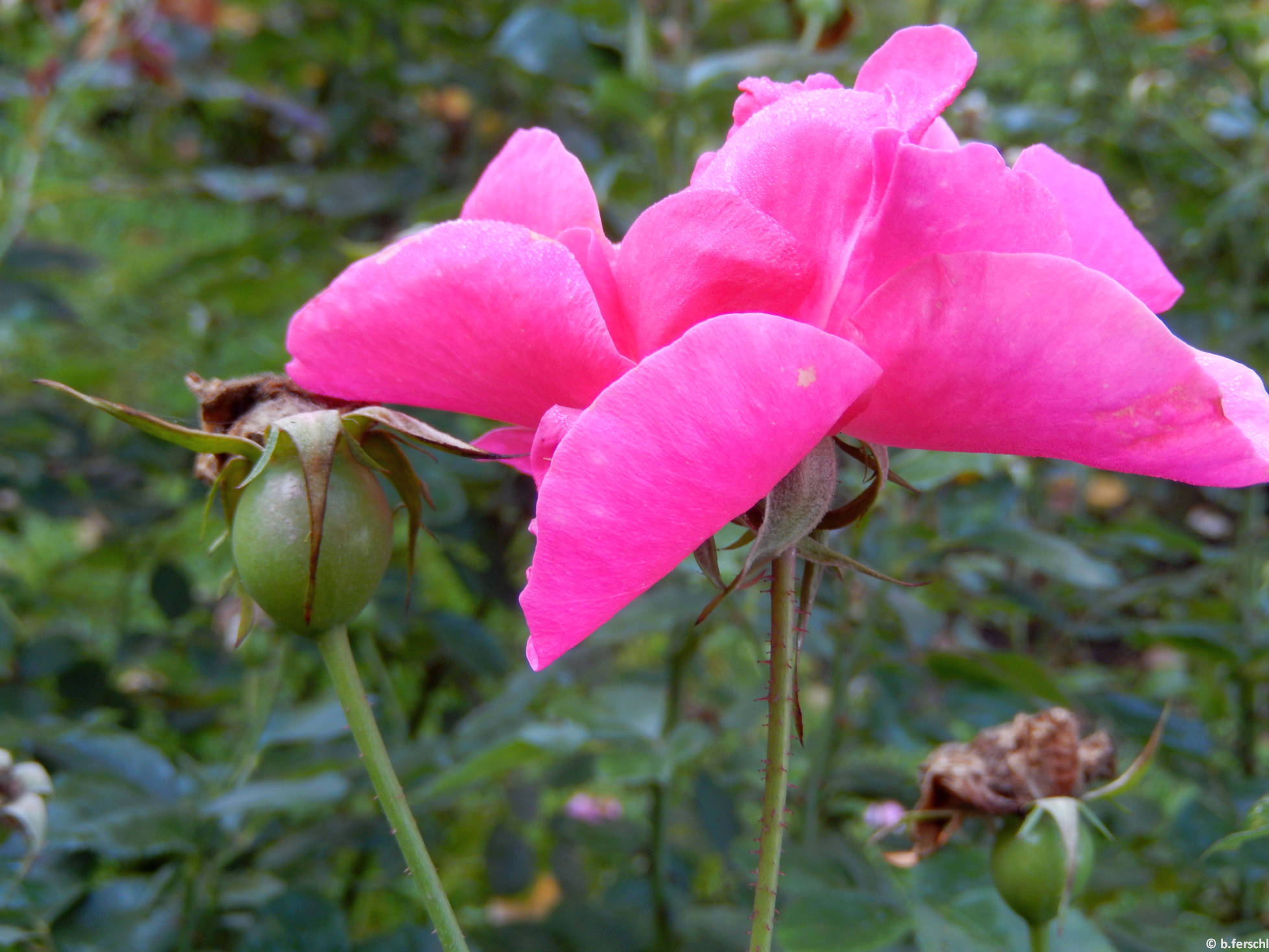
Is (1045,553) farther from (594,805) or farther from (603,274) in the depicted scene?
(594,805)

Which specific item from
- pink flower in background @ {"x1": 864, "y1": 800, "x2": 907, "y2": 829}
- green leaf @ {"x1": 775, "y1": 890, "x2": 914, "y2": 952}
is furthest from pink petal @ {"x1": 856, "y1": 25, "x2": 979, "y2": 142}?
pink flower in background @ {"x1": 864, "y1": 800, "x2": 907, "y2": 829}

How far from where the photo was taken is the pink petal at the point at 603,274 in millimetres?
356

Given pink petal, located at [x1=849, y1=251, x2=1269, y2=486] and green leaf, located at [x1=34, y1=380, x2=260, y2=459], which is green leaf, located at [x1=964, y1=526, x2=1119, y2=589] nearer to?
pink petal, located at [x1=849, y1=251, x2=1269, y2=486]

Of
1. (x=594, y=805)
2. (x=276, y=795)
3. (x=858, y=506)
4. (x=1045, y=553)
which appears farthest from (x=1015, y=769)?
(x=594, y=805)

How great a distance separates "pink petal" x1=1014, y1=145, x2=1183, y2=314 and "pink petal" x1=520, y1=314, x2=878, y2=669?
152 millimetres

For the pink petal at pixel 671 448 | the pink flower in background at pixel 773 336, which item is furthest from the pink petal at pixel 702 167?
the pink petal at pixel 671 448

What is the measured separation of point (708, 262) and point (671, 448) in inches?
2.9

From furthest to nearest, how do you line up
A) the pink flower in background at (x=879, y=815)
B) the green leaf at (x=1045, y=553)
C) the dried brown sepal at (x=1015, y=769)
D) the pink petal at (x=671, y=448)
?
the pink flower in background at (x=879, y=815) → the green leaf at (x=1045, y=553) → the dried brown sepal at (x=1015, y=769) → the pink petal at (x=671, y=448)

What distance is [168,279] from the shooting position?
46.3 inches

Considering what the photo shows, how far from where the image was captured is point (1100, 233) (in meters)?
0.39

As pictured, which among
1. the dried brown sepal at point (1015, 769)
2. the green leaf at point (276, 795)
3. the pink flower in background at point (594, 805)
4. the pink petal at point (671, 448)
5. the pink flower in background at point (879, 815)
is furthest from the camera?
the pink flower in background at point (594, 805)

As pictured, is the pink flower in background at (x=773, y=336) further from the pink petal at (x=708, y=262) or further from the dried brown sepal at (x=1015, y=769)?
the dried brown sepal at (x=1015, y=769)

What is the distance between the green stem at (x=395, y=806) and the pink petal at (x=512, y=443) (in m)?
0.10

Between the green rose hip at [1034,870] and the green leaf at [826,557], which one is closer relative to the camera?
the green leaf at [826,557]
